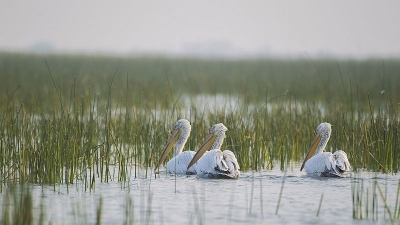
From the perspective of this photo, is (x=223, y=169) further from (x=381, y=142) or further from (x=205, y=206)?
(x=381, y=142)

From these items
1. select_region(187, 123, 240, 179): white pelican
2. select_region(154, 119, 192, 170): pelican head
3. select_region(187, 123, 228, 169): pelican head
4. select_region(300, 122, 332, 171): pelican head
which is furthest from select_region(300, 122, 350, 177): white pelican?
select_region(154, 119, 192, 170): pelican head

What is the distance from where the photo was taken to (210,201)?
745 centimetres

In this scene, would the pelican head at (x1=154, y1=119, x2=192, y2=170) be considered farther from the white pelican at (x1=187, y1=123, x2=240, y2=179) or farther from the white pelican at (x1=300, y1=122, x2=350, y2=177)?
the white pelican at (x1=300, y1=122, x2=350, y2=177)

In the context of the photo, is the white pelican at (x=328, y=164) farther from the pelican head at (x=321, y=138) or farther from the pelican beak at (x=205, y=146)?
the pelican beak at (x=205, y=146)

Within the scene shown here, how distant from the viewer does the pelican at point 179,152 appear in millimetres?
9539

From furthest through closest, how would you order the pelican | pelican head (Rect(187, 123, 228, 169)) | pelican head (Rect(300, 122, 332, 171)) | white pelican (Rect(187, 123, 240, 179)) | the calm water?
pelican head (Rect(300, 122, 332, 171)) < pelican head (Rect(187, 123, 228, 169)) < the pelican < white pelican (Rect(187, 123, 240, 179)) < the calm water

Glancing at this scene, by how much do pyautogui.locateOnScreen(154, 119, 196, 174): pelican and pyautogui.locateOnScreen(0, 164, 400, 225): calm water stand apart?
46 centimetres

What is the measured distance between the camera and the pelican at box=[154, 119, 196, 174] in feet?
31.3

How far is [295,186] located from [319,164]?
0.71 metres

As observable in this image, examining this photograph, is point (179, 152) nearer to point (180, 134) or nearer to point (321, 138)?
point (180, 134)

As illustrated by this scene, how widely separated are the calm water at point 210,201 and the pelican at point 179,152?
46 cm

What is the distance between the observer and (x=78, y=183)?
27.2 ft

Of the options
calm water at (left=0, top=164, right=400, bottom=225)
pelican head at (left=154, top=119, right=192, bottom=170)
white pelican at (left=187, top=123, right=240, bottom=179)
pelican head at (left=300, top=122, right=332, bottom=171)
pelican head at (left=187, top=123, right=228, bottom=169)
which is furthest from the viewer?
pelican head at (left=154, top=119, right=192, bottom=170)

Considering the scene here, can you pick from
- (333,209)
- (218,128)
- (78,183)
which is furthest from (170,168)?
(333,209)
